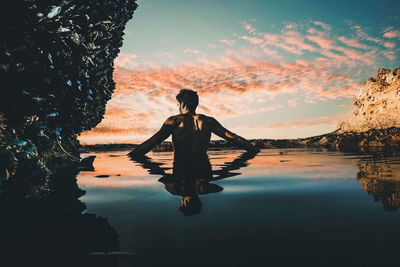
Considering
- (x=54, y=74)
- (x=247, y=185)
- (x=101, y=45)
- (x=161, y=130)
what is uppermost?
(x=101, y=45)

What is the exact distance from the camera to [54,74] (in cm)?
581

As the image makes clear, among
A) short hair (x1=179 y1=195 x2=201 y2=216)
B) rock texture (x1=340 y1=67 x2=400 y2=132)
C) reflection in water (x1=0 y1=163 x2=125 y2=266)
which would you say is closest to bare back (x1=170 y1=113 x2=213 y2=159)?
short hair (x1=179 y1=195 x2=201 y2=216)

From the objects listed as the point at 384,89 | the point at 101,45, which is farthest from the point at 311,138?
the point at 101,45

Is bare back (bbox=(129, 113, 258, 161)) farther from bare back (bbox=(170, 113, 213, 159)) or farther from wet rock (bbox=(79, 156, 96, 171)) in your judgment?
wet rock (bbox=(79, 156, 96, 171))

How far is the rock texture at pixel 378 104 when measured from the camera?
162 feet

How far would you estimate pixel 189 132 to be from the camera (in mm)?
4551

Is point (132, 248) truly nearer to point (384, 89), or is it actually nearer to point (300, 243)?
point (300, 243)

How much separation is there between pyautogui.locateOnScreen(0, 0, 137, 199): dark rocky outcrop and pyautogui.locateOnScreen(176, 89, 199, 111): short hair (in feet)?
9.91

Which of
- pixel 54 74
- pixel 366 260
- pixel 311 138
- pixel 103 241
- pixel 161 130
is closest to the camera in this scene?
pixel 366 260

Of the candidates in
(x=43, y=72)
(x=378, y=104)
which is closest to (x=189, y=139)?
(x=43, y=72)

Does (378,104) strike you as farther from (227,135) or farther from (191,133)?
(191,133)

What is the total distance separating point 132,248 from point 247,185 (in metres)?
3.13

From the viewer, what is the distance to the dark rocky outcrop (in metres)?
4.42

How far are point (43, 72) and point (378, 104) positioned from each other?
6531cm
